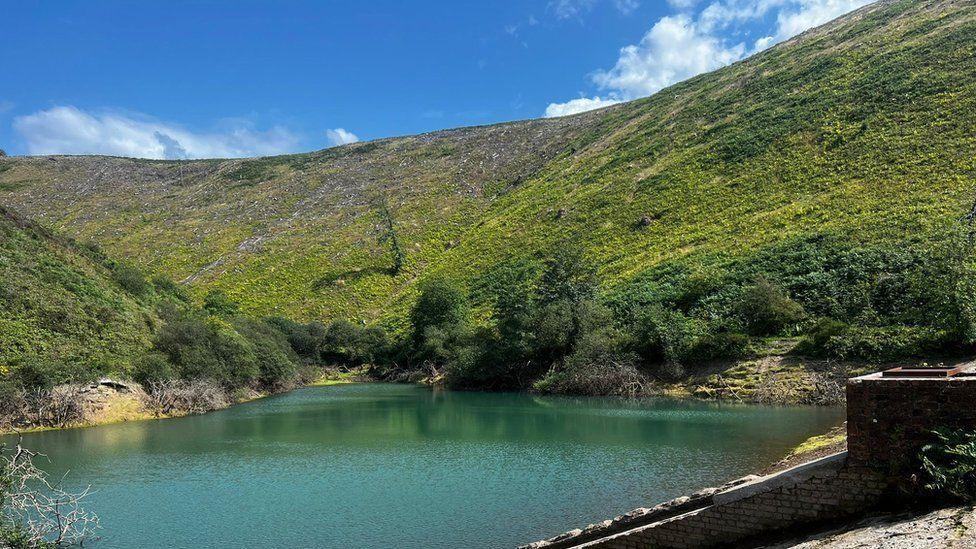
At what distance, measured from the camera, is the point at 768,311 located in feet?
141

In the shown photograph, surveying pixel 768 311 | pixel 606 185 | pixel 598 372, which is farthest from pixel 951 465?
pixel 606 185

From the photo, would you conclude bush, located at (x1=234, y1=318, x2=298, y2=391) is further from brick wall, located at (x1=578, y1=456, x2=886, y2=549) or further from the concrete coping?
the concrete coping

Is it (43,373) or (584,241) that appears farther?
(584,241)

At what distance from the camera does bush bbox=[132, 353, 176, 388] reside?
40625 millimetres

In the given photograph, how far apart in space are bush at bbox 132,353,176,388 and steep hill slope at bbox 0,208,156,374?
0.95m

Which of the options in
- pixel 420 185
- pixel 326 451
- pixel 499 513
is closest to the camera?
pixel 499 513

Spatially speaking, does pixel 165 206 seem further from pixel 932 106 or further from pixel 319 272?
pixel 932 106

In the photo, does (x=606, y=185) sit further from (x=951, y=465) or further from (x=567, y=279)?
(x=951, y=465)

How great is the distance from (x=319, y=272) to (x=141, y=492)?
247 ft

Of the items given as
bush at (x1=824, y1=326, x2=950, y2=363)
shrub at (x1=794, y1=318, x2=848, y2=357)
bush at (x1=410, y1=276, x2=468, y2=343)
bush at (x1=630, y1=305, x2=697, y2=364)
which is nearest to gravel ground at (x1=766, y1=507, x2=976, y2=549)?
bush at (x1=824, y1=326, x2=950, y2=363)

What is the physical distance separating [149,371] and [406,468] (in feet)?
83.1

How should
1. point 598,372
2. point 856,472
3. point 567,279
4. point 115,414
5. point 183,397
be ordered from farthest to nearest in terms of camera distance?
1. point 567,279
2. point 598,372
3. point 183,397
4. point 115,414
5. point 856,472

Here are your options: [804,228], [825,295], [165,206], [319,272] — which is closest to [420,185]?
[319,272]

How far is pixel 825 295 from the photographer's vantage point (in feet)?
146
